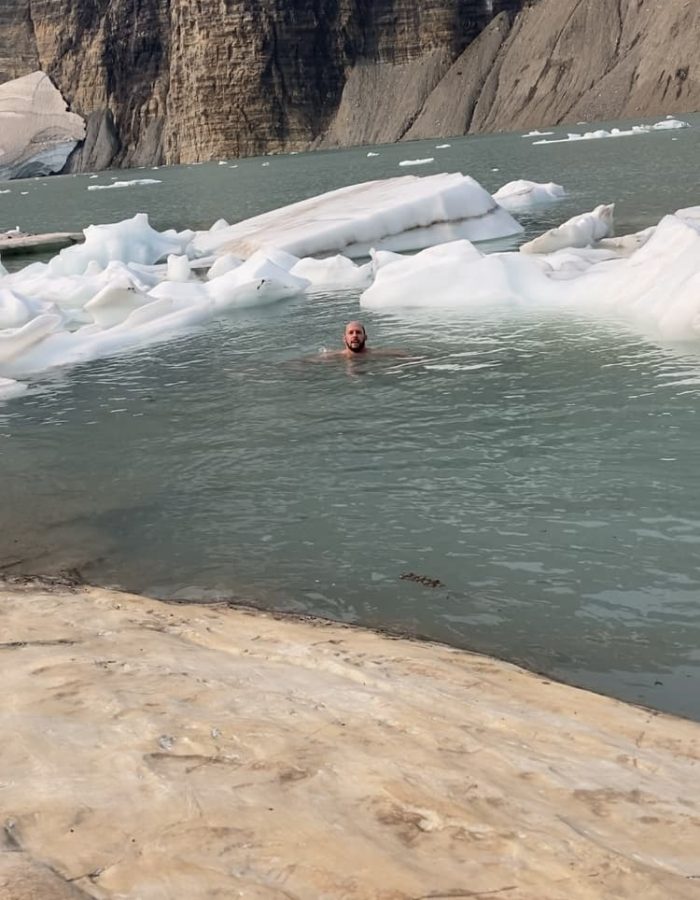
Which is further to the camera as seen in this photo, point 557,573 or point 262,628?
point 557,573

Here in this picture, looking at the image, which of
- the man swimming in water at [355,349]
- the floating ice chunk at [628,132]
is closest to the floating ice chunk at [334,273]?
the man swimming in water at [355,349]

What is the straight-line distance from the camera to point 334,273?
1481 centimetres

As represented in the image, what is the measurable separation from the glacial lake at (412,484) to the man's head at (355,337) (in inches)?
8.6

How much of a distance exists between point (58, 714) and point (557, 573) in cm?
223

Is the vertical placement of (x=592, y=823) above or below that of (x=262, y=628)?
above

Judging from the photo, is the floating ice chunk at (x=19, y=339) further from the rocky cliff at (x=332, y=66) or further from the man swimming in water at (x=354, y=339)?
the rocky cliff at (x=332, y=66)

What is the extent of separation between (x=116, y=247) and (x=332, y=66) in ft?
209

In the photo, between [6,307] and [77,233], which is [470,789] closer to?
[6,307]

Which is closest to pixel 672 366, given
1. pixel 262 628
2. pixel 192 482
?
pixel 192 482

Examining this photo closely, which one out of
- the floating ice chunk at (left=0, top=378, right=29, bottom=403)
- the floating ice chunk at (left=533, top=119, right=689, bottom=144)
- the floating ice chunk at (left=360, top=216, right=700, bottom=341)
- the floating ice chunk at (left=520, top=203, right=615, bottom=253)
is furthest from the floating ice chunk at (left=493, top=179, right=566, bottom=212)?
the floating ice chunk at (left=533, top=119, right=689, bottom=144)

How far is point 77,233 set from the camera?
1022 inches

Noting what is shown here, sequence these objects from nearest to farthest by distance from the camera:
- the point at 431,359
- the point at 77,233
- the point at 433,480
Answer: the point at 433,480, the point at 431,359, the point at 77,233

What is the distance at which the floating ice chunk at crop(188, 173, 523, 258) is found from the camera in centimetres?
1703

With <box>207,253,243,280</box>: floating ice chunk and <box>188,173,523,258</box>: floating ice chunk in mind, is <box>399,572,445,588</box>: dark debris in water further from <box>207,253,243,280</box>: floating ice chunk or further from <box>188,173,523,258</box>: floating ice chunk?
<box>188,173,523,258</box>: floating ice chunk
